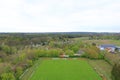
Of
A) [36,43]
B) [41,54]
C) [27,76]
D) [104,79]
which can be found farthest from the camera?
[36,43]

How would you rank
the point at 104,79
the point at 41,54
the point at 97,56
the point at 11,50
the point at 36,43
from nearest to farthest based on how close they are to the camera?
the point at 104,79 → the point at 97,56 → the point at 41,54 → the point at 11,50 → the point at 36,43

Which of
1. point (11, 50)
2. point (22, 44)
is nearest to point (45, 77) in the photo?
point (11, 50)

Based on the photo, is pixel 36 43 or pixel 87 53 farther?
pixel 36 43

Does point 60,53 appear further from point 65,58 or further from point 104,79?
point 104,79

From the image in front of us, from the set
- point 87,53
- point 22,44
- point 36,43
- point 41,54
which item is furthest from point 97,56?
point 36,43

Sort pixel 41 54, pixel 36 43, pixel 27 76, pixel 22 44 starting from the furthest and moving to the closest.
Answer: pixel 36 43
pixel 22 44
pixel 41 54
pixel 27 76

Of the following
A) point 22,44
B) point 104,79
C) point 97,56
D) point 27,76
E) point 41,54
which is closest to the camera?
point 104,79

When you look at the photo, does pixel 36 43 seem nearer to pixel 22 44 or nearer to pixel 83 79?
pixel 22 44

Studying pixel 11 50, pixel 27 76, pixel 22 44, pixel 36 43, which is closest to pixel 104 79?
pixel 27 76

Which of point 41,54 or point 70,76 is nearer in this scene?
point 70,76
